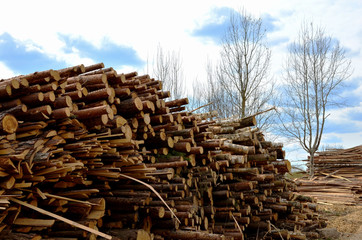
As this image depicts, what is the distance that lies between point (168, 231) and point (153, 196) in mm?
517

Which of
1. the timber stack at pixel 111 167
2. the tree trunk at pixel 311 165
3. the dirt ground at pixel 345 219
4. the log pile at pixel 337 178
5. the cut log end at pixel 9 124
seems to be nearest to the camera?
the cut log end at pixel 9 124

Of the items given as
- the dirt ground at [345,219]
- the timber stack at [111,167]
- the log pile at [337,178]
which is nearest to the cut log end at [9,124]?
the timber stack at [111,167]

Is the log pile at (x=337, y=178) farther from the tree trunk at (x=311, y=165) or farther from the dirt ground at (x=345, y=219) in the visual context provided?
the dirt ground at (x=345, y=219)

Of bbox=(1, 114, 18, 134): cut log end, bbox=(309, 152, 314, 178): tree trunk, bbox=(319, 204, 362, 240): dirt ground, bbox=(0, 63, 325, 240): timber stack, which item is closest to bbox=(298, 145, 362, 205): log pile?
bbox=(309, 152, 314, 178): tree trunk

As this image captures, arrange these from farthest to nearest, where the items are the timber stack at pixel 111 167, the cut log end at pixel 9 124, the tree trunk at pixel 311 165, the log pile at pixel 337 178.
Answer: the tree trunk at pixel 311 165 < the log pile at pixel 337 178 < the timber stack at pixel 111 167 < the cut log end at pixel 9 124

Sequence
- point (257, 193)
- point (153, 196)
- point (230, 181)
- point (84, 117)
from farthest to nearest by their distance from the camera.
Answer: point (257, 193)
point (230, 181)
point (153, 196)
point (84, 117)

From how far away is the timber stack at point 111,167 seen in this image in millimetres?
3365

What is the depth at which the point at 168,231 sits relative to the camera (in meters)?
4.55

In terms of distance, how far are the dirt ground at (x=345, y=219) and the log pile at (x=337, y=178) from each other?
0.84 metres

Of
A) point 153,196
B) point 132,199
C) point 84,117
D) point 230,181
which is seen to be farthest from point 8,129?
point 230,181

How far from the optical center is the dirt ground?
804 centimetres

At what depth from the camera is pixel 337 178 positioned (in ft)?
49.8

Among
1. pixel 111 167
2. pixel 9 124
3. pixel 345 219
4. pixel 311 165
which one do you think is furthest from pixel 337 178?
pixel 9 124

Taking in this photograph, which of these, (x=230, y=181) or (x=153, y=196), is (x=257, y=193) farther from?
(x=153, y=196)
